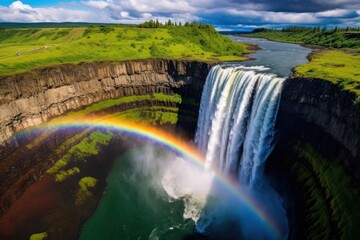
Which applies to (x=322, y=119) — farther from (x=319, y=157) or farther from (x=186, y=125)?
(x=186, y=125)

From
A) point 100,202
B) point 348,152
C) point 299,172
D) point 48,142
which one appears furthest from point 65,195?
point 348,152

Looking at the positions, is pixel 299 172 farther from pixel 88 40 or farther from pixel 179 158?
pixel 88 40

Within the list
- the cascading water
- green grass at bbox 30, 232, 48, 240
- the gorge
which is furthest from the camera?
the cascading water

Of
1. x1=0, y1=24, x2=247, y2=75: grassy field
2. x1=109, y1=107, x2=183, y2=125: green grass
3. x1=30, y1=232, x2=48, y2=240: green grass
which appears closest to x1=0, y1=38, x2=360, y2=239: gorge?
x1=109, y1=107, x2=183, y2=125: green grass

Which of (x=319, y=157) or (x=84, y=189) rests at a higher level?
(x=319, y=157)

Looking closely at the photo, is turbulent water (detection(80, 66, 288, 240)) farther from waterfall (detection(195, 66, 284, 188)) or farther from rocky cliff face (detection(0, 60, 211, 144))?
rocky cliff face (detection(0, 60, 211, 144))

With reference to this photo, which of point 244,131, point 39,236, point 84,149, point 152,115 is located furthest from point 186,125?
point 39,236
